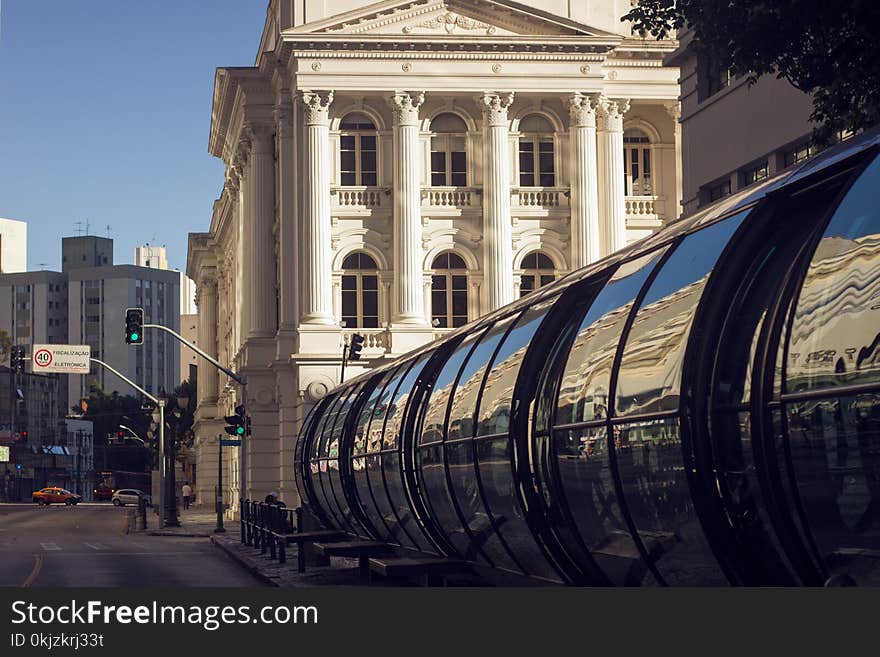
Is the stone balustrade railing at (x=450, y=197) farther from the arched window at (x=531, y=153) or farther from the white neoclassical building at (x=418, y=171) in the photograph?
the arched window at (x=531, y=153)

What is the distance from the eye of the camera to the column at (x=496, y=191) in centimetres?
6412

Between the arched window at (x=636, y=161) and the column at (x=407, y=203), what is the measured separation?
10.8 meters

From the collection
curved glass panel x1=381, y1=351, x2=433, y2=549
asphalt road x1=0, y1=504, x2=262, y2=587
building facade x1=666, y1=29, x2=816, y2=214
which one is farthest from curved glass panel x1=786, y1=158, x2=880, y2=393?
building facade x1=666, y1=29, x2=816, y2=214

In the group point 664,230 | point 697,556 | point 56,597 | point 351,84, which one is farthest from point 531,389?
point 351,84

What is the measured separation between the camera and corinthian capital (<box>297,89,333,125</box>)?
206ft

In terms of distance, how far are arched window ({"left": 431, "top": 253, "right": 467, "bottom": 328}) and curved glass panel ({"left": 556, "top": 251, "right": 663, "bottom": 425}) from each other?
178ft

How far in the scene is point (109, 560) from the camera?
35.1 metres

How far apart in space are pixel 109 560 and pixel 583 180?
114 ft

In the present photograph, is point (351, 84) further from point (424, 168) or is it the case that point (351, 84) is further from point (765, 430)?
point (765, 430)

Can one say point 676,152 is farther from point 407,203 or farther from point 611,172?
point 407,203

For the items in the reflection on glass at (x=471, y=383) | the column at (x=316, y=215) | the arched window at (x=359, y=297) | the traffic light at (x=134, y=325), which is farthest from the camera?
the arched window at (x=359, y=297)

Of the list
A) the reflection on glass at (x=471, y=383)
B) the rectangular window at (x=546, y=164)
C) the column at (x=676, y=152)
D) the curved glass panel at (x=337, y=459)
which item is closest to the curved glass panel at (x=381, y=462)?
the curved glass panel at (x=337, y=459)

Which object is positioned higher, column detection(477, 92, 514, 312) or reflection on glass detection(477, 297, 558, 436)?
column detection(477, 92, 514, 312)

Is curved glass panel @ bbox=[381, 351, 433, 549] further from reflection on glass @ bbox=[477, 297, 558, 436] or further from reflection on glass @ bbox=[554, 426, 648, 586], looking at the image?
reflection on glass @ bbox=[554, 426, 648, 586]
